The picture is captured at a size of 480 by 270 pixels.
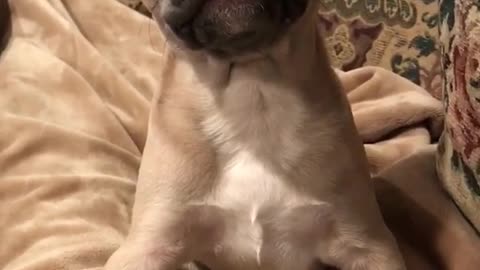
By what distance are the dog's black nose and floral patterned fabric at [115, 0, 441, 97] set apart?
2.05ft

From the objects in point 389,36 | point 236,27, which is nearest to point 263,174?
point 236,27

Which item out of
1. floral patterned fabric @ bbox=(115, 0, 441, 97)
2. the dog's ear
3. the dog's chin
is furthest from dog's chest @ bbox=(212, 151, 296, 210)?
the dog's ear

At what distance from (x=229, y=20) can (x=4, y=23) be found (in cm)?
85

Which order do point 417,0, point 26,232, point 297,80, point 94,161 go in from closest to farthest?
point 297,80, point 26,232, point 94,161, point 417,0

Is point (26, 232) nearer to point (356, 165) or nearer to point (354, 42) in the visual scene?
point (356, 165)

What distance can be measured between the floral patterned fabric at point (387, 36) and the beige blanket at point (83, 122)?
0.21 feet

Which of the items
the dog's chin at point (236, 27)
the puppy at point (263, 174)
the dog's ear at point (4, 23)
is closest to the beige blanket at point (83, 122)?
the dog's ear at point (4, 23)

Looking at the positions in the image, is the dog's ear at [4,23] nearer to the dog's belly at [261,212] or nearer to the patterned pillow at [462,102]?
the dog's belly at [261,212]

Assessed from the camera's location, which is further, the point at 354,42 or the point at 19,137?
the point at 354,42

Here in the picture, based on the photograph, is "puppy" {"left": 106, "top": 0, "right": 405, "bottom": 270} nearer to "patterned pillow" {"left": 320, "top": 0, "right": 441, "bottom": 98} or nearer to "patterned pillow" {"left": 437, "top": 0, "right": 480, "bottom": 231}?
"patterned pillow" {"left": 437, "top": 0, "right": 480, "bottom": 231}

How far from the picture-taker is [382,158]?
159 cm

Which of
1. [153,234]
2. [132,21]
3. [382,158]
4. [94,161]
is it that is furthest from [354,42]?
A: [153,234]

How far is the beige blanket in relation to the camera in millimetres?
1380

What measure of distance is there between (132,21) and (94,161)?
0.42 metres
